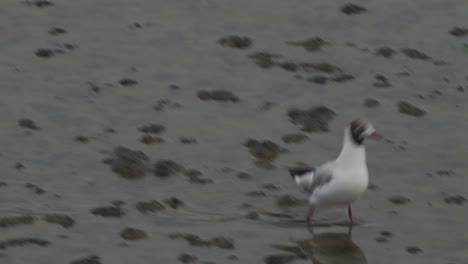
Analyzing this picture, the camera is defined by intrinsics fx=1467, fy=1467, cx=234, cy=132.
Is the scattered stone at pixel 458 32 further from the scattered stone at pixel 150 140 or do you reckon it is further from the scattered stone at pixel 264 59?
the scattered stone at pixel 150 140

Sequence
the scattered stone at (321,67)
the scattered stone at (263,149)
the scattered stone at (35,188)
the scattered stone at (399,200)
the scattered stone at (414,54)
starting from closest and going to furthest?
the scattered stone at (35,188), the scattered stone at (399,200), the scattered stone at (263,149), the scattered stone at (321,67), the scattered stone at (414,54)

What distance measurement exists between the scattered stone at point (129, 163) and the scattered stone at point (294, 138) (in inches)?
83.1

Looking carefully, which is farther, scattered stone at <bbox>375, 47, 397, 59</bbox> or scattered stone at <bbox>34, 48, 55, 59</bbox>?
scattered stone at <bbox>375, 47, 397, 59</bbox>

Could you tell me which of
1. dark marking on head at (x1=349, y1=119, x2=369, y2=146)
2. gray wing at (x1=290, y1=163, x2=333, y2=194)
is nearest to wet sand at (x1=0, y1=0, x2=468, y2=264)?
gray wing at (x1=290, y1=163, x2=333, y2=194)

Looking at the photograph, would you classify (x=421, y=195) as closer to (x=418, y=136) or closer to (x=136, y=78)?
(x=418, y=136)

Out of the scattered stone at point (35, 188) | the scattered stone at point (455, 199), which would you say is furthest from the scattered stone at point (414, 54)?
the scattered stone at point (35, 188)

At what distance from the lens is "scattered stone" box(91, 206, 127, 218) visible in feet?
60.5

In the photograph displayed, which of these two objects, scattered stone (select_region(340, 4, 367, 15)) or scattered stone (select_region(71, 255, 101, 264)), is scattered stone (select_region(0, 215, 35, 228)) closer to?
scattered stone (select_region(71, 255, 101, 264))

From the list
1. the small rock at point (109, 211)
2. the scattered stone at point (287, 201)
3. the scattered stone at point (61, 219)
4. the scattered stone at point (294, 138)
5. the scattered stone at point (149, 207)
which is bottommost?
the scattered stone at point (61, 219)

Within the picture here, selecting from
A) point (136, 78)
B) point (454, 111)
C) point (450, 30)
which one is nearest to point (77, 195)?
point (136, 78)

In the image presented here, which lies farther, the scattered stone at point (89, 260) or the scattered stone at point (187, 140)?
the scattered stone at point (187, 140)

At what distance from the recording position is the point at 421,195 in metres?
19.4

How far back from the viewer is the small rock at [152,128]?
21045mm

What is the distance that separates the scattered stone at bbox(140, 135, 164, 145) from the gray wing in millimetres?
2491
